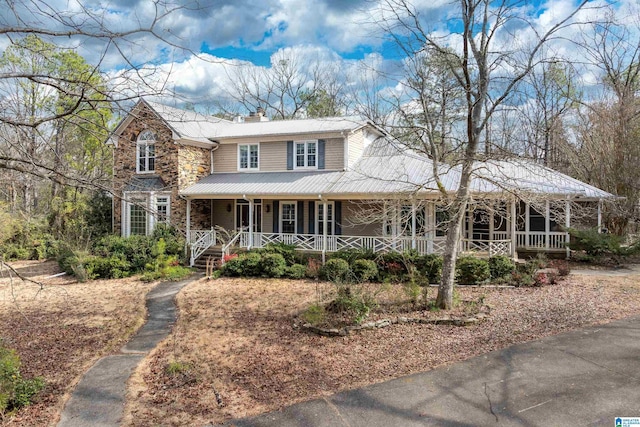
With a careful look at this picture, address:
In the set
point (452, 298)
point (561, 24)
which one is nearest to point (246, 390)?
point (452, 298)

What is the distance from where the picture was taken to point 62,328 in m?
9.64

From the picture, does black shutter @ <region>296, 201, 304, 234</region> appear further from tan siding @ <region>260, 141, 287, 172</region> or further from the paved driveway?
the paved driveway

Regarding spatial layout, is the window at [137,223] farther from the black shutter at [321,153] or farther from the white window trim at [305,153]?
the black shutter at [321,153]

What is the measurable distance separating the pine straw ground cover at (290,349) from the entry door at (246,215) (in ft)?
27.6

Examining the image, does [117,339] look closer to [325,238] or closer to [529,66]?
[325,238]

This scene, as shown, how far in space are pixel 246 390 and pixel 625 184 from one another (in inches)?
757

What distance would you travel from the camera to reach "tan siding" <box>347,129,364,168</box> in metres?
18.3

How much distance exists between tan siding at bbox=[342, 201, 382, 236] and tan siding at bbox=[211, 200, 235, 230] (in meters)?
6.03

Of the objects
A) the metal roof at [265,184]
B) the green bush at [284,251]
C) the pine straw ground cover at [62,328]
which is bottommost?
the pine straw ground cover at [62,328]

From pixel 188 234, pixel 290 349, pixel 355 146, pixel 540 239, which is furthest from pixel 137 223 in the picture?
pixel 540 239

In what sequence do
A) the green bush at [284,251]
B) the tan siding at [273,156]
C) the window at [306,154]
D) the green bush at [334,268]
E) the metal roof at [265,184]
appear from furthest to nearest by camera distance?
the tan siding at [273,156] → the window at [306,154] → the metal roof at [265,184] → the green bush at [284,251] → the green bush at [334,268]

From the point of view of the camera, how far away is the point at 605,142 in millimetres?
18375

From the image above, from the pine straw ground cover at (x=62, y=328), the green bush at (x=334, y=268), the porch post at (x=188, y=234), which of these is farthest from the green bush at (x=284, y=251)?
the pine straw ground cover at (x=62, y=328)

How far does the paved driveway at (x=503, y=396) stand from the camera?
483 centimetres
